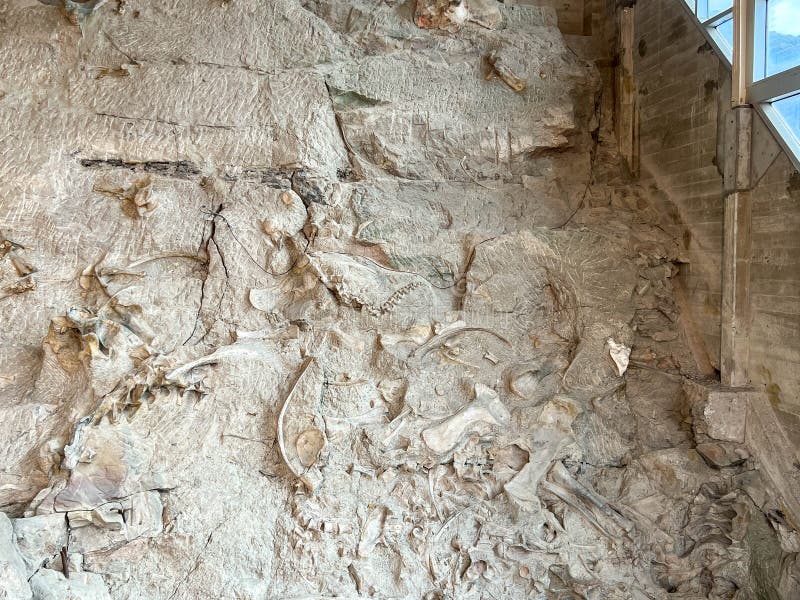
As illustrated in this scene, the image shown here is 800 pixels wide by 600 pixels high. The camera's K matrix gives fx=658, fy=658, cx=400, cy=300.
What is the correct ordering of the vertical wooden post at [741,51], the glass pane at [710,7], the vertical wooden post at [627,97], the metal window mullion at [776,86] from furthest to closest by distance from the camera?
the vertical wooden post at [627,97], the glass pane at [710,7], the vertical wooden post at [741,51], the metal window mullion at [776,86]

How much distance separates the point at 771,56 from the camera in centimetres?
363

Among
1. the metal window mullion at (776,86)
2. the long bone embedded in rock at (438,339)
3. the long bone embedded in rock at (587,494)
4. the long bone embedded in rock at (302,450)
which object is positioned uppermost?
the metal window mullion at (776,86)

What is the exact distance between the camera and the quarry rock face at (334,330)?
12.0 feet

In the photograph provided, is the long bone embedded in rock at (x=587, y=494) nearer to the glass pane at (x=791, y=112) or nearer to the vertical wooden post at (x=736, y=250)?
the vertical wooden post at (x=736, y=250)

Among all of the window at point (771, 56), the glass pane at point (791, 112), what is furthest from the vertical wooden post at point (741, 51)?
the glass pane at point (791, 112)

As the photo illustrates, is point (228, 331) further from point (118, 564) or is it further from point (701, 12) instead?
point (701, 12)

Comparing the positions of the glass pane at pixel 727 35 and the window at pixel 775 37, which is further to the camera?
the glass pane at pixel 727 35

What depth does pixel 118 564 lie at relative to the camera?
3.52 metres

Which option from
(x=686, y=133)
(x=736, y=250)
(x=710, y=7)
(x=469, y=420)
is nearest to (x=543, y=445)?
(x=469, y=420)

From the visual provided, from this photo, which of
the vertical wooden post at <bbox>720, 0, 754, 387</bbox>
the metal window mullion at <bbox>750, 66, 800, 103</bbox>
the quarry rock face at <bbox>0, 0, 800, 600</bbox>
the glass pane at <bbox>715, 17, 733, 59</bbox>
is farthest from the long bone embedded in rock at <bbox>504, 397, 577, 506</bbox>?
the glass pane at <bbox>715, 17, 733, 59</bbox>

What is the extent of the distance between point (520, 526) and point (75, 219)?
10.6 ft

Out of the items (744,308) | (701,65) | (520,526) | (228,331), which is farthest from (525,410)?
(701,65)

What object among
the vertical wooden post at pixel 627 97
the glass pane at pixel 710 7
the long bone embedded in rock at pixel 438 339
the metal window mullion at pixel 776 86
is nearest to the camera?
the metal window mullion at pixel 776 86

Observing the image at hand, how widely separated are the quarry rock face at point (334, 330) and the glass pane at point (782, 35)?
4.16 feet
